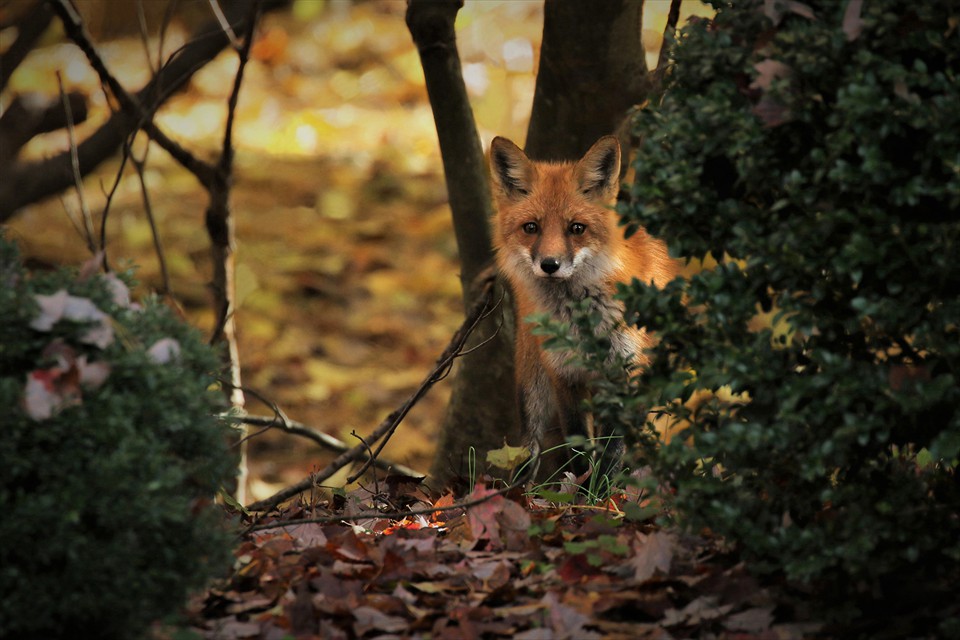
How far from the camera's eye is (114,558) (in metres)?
2.51

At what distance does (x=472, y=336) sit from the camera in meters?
5.90

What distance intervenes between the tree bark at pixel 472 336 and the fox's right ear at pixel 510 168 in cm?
9

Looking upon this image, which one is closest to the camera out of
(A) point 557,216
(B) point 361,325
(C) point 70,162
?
(A) point 557,216

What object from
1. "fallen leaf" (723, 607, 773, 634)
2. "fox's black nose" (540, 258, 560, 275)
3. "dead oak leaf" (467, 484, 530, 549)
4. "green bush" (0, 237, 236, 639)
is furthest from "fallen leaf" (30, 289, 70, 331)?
"fox's black nose" (540, 258, 560, 275)

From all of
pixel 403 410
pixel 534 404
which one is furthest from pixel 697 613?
pixel 534 404

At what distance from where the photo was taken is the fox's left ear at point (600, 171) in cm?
523

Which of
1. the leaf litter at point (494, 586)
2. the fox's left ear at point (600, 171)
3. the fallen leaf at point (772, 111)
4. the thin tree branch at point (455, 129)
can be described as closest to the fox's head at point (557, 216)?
the fox's left ear at point (600, 171)

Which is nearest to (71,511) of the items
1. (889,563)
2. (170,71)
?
(889,563)

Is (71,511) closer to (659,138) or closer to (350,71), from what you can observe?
(659,138)

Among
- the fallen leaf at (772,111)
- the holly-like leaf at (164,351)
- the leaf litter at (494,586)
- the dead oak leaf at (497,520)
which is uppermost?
the fallen leaf at (772,111)

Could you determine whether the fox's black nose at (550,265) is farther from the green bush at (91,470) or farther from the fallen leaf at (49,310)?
the fallen leaf at (49,310)

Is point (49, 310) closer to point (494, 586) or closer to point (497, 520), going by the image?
point (494, 586)

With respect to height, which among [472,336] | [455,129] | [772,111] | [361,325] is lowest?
[472,336]

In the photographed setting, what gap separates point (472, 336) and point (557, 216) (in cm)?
88
